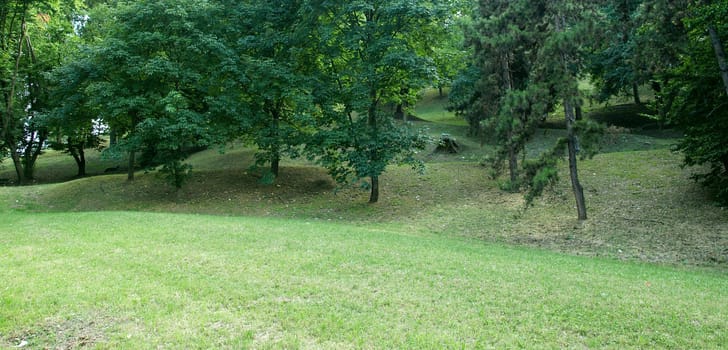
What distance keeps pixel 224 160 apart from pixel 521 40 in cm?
2159

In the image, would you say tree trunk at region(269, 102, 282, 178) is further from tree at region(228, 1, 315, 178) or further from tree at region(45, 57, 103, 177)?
tree at region(45, 57, 103, 177)

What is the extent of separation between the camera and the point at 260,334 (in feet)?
18.2

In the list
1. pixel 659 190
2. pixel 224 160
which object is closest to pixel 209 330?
pixel 659 190

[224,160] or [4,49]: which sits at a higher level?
[4,49]

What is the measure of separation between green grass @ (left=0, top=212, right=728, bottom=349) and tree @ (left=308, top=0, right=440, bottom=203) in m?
8.12

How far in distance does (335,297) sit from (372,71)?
41.4 ft

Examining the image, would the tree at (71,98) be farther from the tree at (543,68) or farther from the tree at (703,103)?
the tree at (703,103)

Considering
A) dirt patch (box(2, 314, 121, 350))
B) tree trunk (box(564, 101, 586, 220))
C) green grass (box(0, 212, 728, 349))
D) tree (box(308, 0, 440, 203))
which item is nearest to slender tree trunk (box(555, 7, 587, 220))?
tree trunk (box(564, 101, 586, 220))

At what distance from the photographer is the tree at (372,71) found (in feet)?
57.0

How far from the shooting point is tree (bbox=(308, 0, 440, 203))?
17.4 m

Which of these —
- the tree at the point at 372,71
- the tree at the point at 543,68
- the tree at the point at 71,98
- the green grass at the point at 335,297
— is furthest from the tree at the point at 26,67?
the tree at the point at 543,68

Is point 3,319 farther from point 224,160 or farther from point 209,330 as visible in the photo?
point 224,160

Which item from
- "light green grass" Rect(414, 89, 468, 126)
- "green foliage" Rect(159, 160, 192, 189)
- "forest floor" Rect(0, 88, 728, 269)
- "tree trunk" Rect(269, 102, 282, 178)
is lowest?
"forest floor" Rect(0, 88, 728, 269)

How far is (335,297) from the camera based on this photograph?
6754mm
